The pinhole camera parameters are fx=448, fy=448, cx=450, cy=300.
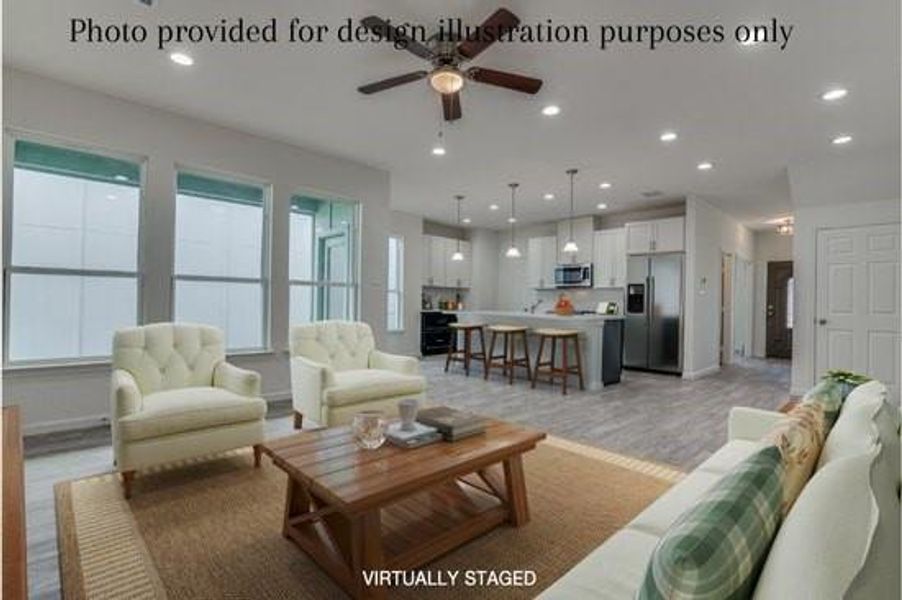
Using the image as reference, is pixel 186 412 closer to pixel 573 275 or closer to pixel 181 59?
pixel 181 59

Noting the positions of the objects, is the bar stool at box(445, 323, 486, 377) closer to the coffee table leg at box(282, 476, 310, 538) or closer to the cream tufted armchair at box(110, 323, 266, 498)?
the cream tufted armchair at box(110, 323, 266, 498)

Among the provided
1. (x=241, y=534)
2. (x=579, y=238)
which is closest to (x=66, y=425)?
(x=241, y=534)

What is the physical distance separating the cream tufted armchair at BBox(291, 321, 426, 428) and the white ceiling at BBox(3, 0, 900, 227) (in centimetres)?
194

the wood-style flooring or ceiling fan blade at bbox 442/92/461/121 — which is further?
ceiling fan blade at bbox 442/92/461/121

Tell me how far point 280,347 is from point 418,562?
3374 millimetres

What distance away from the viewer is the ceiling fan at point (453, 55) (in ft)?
7.27

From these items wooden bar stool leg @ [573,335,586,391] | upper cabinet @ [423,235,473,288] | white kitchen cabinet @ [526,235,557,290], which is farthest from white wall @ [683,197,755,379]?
upper cabinet @ [423,235,473,288]

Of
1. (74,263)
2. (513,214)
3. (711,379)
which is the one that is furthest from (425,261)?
(74,263)

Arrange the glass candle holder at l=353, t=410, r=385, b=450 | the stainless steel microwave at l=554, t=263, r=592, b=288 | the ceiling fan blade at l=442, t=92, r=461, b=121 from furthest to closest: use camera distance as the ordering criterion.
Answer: the stainless steel microwave at l=554, t=263, r=592, b=288 → the ceiling fan blade at l=442, t=92, r=461, b=121 → the glass candle holder at l=353, t=410, r=385, b=450

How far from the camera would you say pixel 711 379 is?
249 inches

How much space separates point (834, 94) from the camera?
3334 mm

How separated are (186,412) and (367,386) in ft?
3.88

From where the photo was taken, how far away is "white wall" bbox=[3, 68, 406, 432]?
3.39 metres

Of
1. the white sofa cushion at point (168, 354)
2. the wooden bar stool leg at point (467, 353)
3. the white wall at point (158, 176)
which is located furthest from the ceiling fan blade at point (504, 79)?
the wooden bar stool leg at point (467, 353)
